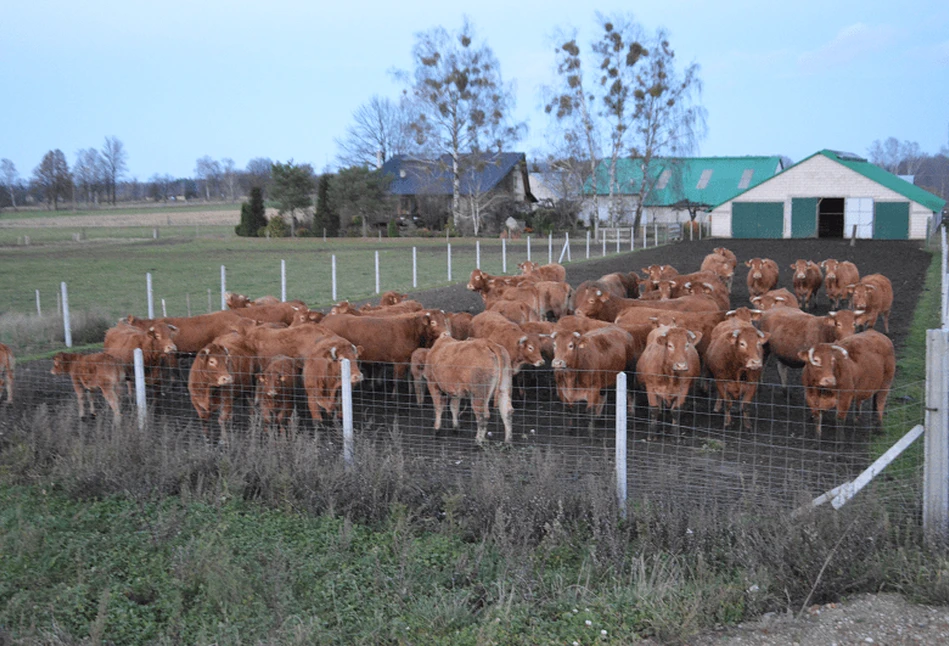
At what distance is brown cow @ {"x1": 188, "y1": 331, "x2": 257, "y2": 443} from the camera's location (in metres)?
9.80

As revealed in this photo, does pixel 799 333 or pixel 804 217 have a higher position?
pixel 804 217

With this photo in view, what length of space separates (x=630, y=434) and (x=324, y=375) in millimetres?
3491

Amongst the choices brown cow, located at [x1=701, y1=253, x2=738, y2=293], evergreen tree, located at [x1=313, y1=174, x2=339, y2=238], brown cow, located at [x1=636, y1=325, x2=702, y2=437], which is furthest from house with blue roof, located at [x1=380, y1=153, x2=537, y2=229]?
brown cow, located at [x1=636, y1=325, x2=702, y2=437]

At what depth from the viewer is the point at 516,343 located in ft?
36.5

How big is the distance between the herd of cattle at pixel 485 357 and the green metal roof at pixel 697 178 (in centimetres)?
4509

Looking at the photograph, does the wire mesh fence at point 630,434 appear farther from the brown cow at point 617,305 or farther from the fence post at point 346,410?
the brown cow at point 617,305

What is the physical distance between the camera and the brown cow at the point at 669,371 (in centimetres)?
963

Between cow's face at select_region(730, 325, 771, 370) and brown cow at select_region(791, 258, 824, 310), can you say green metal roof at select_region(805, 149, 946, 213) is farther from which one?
cow's face at select_region(730, 325, 771, 370)

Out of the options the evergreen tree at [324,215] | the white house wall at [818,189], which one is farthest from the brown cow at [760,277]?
the evergreen tree at [324,215]

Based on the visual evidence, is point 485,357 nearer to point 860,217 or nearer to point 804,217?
point 860,217

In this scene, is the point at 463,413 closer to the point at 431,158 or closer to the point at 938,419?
the point at 938,419

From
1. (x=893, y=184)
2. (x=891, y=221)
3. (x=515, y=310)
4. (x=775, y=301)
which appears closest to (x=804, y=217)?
(x=891, y=221)

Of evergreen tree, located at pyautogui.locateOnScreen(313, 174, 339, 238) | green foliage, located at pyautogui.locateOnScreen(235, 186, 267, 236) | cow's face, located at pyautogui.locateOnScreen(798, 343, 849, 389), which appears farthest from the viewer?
green foliage, located at pyautogui.locateOnScreen(235, 186, 267, 236)

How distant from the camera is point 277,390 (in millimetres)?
10070
